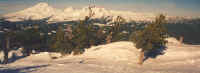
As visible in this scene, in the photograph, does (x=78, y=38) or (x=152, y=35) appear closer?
(x=152, y=35)

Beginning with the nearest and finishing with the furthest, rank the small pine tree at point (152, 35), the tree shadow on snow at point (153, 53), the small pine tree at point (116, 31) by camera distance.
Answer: the small pine tree at point (152, 35), the tree shadow on snow at point (153, 53), the small pine tree at point (116, 31)

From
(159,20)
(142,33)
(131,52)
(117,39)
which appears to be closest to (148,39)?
(142,33)

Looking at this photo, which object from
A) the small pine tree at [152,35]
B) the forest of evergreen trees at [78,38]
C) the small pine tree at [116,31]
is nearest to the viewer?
the small pine tree at [152,35]

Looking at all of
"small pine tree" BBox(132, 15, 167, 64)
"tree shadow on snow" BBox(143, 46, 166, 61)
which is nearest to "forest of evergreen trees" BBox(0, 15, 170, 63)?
"small pine tree" BBox(132, 15, 167, 64)

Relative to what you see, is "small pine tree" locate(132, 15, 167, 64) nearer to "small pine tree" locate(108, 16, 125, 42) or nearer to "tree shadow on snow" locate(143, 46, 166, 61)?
"tree shadow on snow" locate(143, 46, 166, 61)

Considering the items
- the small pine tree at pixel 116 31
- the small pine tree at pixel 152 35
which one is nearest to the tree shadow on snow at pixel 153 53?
the small pine tree at pixel 152 35

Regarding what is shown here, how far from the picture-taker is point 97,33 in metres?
66.1

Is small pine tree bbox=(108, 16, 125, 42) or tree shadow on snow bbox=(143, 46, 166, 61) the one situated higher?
small pine tree bbox=(108, 16, 125, 42)

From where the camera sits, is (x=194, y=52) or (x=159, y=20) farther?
(x=194, y=52)

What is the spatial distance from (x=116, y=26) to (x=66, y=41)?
2186 centimetres

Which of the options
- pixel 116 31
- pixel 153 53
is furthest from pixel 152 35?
pixel 116 31

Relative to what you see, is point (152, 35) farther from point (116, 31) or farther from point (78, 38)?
point (116, 31)

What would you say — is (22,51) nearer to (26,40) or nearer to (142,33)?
(26,40)

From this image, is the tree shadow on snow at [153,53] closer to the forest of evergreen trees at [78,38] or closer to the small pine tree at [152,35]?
the forest of evergreen trees at [78,38]
